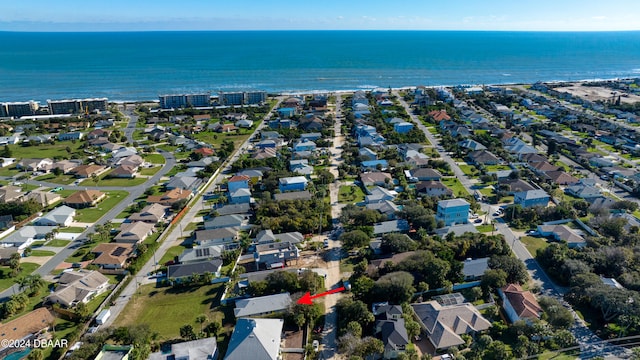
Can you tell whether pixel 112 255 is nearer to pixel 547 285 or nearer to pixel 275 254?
pixel 275 254

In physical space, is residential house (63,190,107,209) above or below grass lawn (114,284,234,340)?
above

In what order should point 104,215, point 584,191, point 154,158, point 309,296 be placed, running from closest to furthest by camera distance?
point 309,296, point 104,215, point 584,191, point 154,158

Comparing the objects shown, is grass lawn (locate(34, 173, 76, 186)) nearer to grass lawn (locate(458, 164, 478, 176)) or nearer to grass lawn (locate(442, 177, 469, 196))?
grass lawn (locate(442, 177, 469, 196))

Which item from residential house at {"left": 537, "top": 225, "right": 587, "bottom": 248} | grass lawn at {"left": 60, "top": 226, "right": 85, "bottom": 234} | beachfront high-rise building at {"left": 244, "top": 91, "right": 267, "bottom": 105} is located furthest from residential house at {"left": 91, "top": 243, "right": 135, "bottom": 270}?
beachfront high-rise building at {"left": 244, "top": 91, "right": 267, "bottom": 105}

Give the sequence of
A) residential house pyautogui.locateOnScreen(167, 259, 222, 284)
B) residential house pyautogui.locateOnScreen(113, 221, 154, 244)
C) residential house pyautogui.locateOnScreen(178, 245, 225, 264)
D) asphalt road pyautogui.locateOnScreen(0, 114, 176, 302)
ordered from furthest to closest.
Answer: residential house pyautogui.locateOnScreen(113, 221, 154, 244)
residential house pyautogui.locateOnScreen(178, 245, 225, 264)
asphalt road pyautogui.locateOnScreen(0, 114, 176, 302)
residential house pyautogui.locateOnScreen(167, 259, 222, 284)

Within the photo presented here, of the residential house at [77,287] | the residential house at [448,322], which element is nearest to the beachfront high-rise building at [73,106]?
Result: the residential house at [77,287]

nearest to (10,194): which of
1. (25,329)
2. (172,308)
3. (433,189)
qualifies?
(25,329)

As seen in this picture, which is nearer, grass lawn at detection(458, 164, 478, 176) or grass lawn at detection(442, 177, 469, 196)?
grass lawn at detection(442, 177, 469, 196)

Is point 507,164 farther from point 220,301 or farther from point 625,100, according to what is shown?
point 625,100
